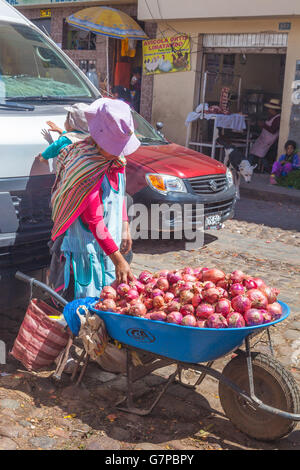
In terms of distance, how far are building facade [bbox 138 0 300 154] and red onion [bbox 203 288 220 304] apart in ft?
39.1

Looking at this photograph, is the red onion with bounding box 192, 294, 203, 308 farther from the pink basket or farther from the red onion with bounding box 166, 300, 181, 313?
the pink basket

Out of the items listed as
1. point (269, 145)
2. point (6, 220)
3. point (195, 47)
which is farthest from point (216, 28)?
point (6, 220)

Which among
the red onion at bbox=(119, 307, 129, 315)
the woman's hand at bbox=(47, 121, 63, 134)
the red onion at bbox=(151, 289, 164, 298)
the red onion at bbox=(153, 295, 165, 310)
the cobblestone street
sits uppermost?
the woman's hand at bbox=(47, 121, 63, 134)

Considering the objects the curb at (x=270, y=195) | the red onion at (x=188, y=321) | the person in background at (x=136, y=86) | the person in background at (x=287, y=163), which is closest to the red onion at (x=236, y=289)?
the red onion at (x=188, y=321)

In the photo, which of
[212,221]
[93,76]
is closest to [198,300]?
[93,76]

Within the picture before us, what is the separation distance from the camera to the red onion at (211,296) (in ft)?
11.1

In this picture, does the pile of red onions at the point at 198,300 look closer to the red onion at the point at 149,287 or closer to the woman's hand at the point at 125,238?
the red onion at the point at 149,287

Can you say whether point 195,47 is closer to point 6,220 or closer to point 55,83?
point 55,83

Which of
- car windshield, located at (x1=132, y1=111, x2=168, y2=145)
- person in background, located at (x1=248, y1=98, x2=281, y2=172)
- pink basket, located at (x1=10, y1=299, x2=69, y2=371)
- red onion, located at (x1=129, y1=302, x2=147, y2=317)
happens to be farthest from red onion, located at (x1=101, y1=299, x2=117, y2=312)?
person in background, located at (x1=248, y1=98, x2=281, y2=172)

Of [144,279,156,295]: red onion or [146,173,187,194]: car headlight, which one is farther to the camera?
[146,173,187,194]: car headlight

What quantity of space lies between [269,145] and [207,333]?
1313 cm

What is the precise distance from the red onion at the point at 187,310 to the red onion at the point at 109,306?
419mm

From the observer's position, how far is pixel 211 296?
133 inches

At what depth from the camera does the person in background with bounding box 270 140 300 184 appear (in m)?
13.8
